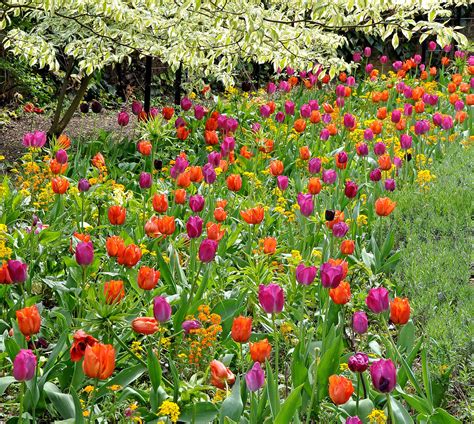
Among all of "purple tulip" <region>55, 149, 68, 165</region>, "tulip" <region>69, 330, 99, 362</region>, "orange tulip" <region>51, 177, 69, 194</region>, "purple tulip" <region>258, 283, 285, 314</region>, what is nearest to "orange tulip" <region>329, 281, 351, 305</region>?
"purple tulip" <region>258, 283, 285, 314</region>

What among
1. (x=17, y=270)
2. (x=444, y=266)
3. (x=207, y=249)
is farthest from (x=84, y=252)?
(x=444, y=266)

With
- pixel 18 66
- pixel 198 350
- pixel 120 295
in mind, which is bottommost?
pixel 18 66

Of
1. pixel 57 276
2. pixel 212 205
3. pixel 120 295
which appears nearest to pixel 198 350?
pixel 120 295

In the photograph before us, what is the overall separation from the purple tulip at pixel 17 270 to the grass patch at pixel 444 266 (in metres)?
1.47

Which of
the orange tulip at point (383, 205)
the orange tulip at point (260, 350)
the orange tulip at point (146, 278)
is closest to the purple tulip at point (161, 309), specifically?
the orange tulip at point (146, 278)

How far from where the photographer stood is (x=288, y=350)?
121 inches

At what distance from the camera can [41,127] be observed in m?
7.67

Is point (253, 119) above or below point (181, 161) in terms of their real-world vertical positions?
below

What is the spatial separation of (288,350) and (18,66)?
542 cm

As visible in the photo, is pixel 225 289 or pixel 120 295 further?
pixel 225 289

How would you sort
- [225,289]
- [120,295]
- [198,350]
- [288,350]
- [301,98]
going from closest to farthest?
[120,295] < [198,350] < [288,350] < [225,289] < [301,98]

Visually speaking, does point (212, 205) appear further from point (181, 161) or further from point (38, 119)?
point (38, 119)

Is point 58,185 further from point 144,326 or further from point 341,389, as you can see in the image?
point 341,389

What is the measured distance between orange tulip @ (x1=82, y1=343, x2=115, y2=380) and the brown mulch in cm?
455
